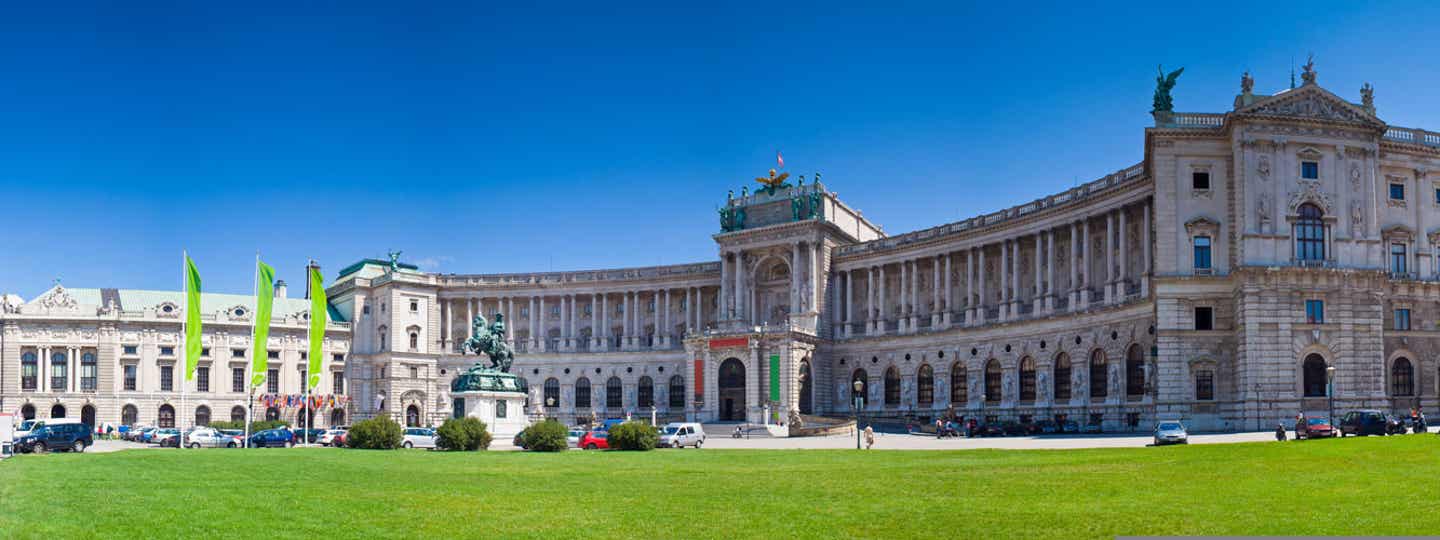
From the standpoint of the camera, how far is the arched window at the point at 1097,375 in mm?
79250

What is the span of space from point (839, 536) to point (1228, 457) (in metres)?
22.7

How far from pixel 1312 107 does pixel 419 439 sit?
180 feet

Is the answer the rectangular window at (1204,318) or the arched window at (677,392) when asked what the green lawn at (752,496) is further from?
the arched window at (677,392)

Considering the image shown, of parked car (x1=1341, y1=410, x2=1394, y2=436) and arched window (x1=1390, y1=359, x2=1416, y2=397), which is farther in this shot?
arched window (x1=1390, y1=359, x2=1416, y2=397)

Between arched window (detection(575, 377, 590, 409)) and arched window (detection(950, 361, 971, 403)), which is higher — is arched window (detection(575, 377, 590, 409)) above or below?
below

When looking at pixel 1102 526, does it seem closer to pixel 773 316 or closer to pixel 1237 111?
pixel 1237 111

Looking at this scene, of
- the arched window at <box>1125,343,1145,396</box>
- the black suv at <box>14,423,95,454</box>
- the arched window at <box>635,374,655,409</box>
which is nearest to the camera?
the black suv at <box>14,423,95,454</box>

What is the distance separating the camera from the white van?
65.6 metres

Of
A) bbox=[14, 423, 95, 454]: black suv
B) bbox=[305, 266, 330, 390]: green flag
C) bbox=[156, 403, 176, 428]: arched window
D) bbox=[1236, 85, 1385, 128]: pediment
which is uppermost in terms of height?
bbox=[1236, 85, 1385, 128]: pediment

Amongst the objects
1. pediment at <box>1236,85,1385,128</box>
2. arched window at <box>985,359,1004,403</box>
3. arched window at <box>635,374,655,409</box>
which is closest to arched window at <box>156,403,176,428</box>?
arched window at <box>635,374,655,409</box>

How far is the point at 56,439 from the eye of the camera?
202ft

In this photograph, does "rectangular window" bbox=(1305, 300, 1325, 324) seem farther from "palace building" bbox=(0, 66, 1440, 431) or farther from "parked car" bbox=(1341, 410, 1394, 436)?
"parked car" bbox=(1341, 410, 1394, 436)

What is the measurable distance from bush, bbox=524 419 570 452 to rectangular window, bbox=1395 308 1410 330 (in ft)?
163

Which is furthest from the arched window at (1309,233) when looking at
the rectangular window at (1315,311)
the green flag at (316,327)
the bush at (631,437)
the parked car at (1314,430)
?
the green flag at (316,327)
